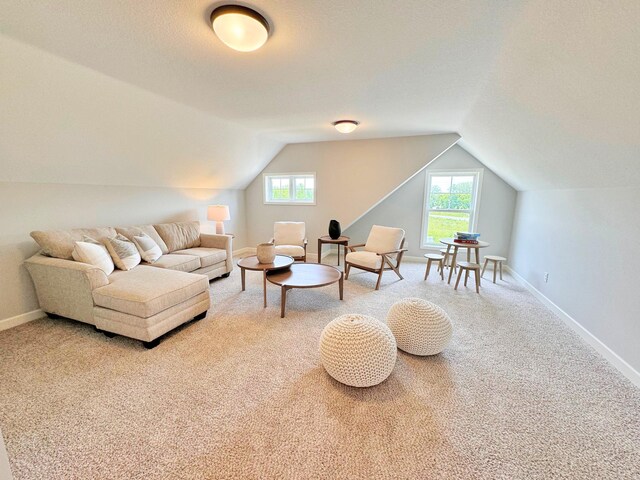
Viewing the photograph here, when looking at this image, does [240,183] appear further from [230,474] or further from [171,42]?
[230,474]

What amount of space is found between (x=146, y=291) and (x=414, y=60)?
2873 mm

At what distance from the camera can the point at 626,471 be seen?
1.31 meters

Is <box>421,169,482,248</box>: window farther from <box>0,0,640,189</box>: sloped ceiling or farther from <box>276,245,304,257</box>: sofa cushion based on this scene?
<box>276,245,304,257</box>: sofa cushion

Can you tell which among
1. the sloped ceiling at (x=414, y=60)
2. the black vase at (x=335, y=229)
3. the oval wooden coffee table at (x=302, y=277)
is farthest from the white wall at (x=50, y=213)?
the black vase at (x=335, y=229)

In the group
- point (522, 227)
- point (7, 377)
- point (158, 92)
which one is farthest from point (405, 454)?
point (522, 227)

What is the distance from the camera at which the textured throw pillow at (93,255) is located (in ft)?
8.35

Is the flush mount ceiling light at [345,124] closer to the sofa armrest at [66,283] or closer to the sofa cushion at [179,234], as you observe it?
the sofa cushion at [179,234]

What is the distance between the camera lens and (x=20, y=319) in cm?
264

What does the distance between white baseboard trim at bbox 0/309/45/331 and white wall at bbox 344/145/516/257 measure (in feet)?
16.3

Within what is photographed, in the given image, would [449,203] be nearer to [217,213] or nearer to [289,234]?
[289,234]

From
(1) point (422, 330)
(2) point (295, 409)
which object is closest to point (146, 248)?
(2) point (295, 409)

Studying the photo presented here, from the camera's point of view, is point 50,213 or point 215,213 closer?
point 50,213

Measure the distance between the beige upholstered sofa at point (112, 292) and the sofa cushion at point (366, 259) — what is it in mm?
2069

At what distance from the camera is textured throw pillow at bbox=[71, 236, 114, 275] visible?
2.54 m
